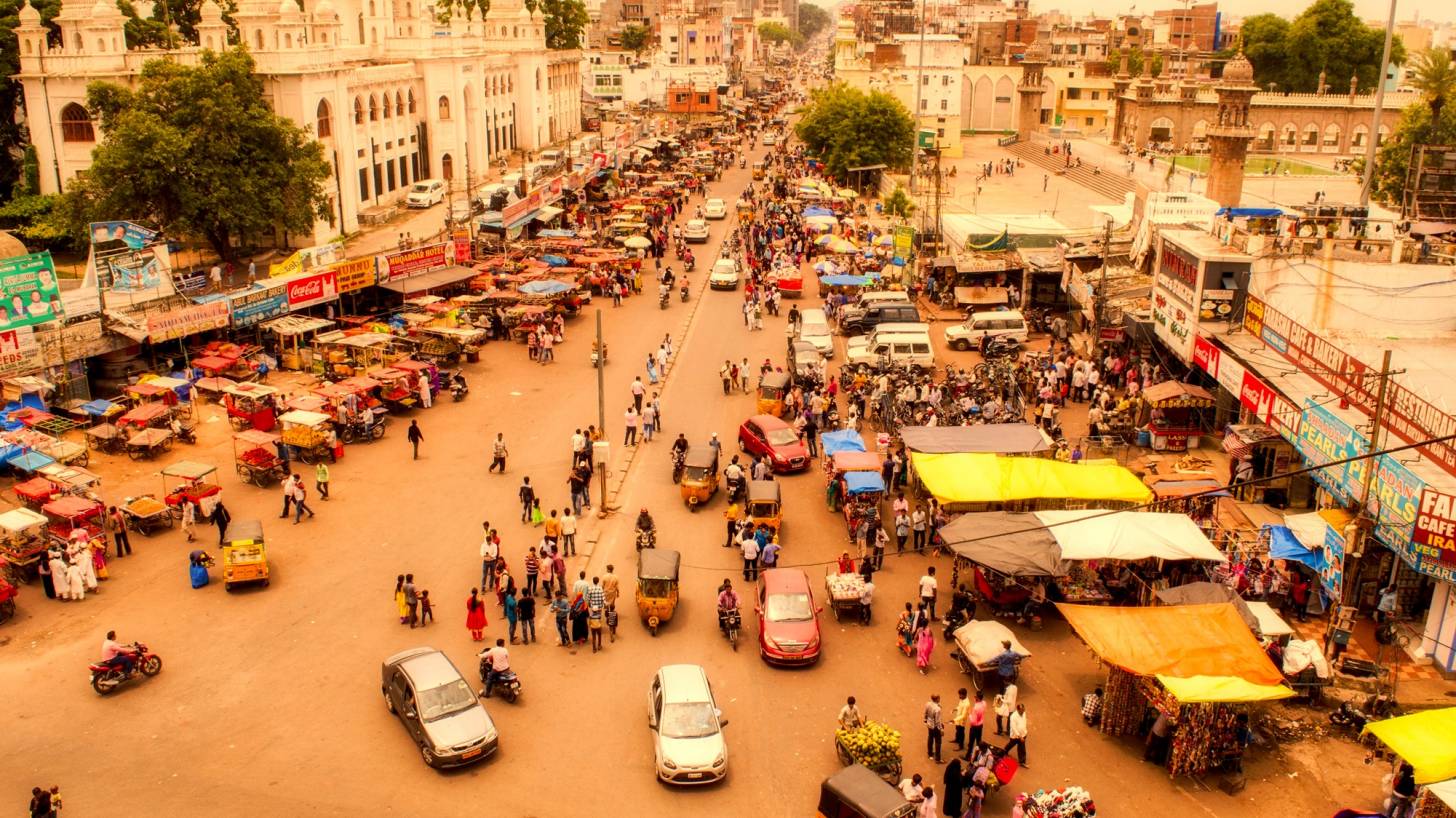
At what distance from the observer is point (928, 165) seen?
7838cm

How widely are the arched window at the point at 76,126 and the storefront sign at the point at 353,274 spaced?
65.7ft

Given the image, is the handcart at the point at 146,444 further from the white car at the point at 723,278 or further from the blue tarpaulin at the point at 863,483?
the white car at the point at 723,278

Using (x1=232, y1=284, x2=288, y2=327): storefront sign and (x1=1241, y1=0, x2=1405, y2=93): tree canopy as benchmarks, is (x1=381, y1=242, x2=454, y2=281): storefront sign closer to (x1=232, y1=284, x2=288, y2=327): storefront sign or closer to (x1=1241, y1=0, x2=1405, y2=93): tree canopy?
(x1=232, y1=284, x2=288, y2=327): storefront sign

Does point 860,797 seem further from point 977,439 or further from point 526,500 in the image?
point 977,439

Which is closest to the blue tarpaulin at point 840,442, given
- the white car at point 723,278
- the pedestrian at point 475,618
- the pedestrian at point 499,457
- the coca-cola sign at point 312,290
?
the pedestrian at point 499,457

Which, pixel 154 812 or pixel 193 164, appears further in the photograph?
pixel 193 164

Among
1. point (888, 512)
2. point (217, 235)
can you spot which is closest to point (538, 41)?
point (217, 235)

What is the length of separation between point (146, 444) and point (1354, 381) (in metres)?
24.7

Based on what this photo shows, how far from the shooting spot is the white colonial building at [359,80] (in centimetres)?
4612

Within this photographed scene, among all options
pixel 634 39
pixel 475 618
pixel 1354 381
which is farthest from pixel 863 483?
pixel 634 39

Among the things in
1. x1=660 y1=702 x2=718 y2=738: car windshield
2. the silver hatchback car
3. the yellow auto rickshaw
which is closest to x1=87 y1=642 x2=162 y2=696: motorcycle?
the yellow auto rickshaw

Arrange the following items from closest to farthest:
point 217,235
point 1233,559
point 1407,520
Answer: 1. point 1407,520
2. point 1233,559
3. point 217,235

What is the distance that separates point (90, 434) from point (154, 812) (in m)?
15.2

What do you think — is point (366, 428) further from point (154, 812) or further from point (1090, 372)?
point (1090, 372)
